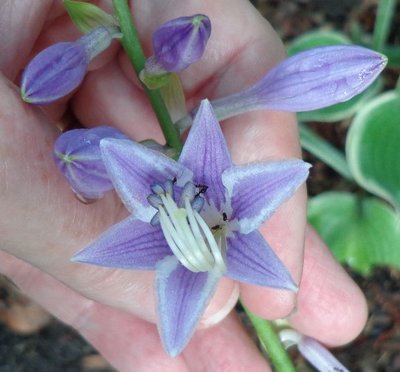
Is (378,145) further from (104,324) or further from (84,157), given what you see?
(84,157)

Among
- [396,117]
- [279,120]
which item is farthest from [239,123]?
[396,117]

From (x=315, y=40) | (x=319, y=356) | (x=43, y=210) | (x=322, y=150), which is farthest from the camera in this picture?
(x=322, y=150)

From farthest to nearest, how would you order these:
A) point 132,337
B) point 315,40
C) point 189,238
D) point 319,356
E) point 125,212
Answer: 1. point 315,40
2. point 132,337
3. point 319,356
4. point 125,212
5. point 189,238

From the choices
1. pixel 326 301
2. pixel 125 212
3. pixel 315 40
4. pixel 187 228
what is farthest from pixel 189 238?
pixel 315 40

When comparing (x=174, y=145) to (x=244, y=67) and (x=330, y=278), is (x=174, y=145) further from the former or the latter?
(x=330, y=278)

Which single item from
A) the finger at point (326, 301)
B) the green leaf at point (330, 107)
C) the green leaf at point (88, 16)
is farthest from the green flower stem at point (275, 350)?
the green leaf at point (330, 107)
